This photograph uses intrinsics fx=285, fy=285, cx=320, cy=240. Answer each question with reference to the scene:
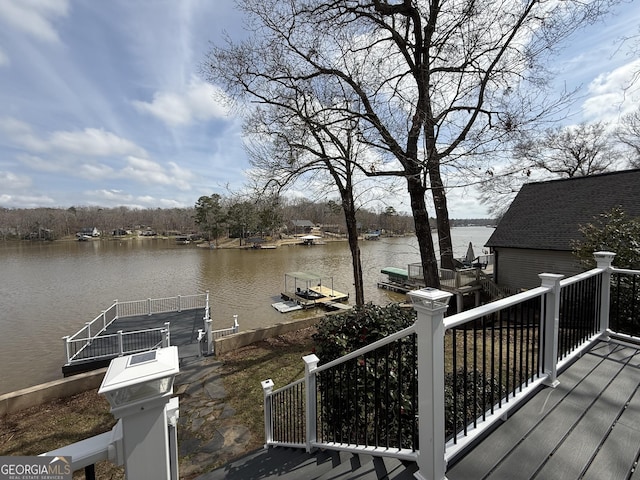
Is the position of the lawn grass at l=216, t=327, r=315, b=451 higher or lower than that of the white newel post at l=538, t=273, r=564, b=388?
lower

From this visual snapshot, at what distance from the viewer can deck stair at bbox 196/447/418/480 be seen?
6.66 ft

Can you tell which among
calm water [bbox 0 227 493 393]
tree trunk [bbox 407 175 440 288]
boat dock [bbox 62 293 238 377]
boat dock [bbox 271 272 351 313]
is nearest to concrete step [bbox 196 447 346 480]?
tree trunk [bbox 407 175 440 288]

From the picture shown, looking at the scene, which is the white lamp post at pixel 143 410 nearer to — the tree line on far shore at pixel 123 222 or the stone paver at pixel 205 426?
the stone paver at pixel 205 426

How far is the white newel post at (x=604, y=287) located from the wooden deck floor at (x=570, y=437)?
95 centimetres

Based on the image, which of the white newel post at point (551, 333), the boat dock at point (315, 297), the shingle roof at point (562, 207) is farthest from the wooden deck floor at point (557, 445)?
the boat dock at point (315, 297)

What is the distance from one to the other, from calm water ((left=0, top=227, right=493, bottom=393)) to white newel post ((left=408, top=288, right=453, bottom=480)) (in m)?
6.66

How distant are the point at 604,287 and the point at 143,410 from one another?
508 cm

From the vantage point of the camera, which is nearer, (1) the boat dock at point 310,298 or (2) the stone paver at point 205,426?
(2) the stone paver at point 205,426

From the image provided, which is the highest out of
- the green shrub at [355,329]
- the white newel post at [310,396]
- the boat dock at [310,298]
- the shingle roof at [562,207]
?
the shingle roof at [562,207]

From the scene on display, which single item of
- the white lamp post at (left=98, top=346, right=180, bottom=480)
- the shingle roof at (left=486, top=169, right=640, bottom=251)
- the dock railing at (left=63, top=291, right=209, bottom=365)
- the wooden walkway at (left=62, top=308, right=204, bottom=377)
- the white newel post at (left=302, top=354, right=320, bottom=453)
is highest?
the shingle roof at (left=486, top=169, right=640, bottom=251)

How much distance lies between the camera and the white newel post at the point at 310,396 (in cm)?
→ 300

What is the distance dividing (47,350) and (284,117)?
1248 cm

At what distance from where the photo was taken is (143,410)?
3.64ft

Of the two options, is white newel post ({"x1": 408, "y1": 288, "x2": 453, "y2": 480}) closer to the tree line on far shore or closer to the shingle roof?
the shingle roof
